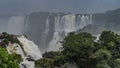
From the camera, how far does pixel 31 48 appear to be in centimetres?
7856

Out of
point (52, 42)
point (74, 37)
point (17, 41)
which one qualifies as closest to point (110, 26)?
point (52, 42)

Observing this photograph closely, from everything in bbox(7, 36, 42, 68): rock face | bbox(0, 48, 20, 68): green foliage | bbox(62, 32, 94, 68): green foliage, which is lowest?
bbox(7, 36, 42, 68): rock face

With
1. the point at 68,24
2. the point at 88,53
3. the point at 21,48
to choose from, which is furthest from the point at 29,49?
the point at 68,24

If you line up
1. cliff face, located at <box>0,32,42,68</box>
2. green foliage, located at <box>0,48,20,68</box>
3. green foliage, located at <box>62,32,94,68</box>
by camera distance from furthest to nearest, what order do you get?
cliff face, located at <box>0,32,42,68</box> → green foliage, located at <box>62,32,94,68</box> → green foliage, located at <box>0,48,20,68</box>

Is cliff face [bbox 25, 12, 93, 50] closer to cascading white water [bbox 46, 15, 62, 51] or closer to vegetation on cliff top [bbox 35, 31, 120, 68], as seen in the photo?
cascading white water [bbox 46, 15, 62, 51]

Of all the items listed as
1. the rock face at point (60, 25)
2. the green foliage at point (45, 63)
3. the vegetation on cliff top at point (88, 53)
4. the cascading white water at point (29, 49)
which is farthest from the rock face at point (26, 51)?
the rock face at point (60, 25)

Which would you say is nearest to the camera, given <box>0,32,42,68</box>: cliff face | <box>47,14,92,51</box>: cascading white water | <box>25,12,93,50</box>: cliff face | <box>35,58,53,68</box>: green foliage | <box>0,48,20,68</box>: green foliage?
<box>0,48,20,68</box>: green foliage

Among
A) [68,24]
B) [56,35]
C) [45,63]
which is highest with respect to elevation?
[68,24]

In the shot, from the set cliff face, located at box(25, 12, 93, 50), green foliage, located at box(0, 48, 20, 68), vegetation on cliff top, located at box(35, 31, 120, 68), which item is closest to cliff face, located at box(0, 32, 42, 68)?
vegetation on cliff top, located at box(35, 31, 120, 68)

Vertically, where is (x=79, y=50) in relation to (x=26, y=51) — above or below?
above

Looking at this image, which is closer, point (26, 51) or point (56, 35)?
point (26, 51)

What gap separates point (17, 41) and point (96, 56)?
2346 cm

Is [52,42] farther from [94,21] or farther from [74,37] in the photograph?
[74,37]

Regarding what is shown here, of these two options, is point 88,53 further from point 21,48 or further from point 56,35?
point 56,35
